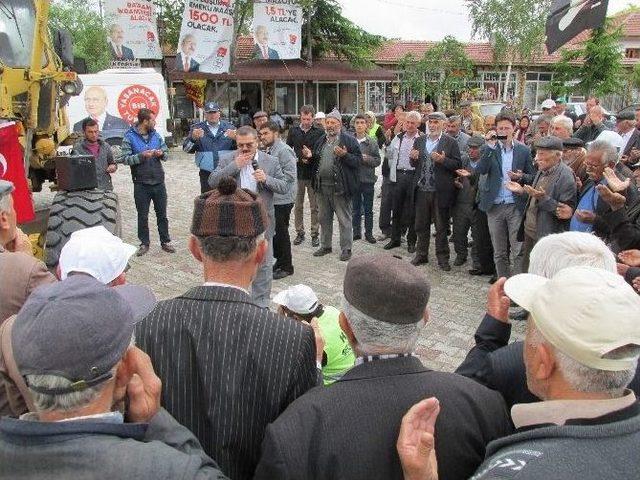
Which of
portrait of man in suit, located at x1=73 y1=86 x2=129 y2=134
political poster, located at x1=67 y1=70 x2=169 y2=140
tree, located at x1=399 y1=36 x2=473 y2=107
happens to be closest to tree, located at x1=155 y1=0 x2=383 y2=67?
tree, located at x1=399 y1=36 x2=473 y2=107

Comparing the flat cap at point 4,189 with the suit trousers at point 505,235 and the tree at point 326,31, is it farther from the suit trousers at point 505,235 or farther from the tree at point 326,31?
the tree at point 326,31

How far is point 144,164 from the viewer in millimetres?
7016

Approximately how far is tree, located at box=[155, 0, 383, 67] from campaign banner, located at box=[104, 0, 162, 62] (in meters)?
3.45

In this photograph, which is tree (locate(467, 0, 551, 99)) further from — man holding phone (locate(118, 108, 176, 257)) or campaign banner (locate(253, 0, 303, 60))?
man holding phone (locate(118, 108, 176, 257))

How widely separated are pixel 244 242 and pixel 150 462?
967 millimetres

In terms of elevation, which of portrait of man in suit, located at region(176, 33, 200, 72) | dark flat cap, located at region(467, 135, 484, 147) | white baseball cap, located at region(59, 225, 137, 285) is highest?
portrait of man in suit, located at region(176, 33, 200, 72)

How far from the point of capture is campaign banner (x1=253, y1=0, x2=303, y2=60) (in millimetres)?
18516

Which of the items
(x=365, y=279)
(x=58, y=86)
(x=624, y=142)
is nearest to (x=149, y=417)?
(x=365, y=279)

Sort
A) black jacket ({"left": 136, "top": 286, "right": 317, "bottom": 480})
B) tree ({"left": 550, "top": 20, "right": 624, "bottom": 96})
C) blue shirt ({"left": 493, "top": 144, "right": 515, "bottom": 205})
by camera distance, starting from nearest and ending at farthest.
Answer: black jacket ({"left": 136, "top": 286, "right": 317, "bottom": 480}) < blue shirt ({"left": 493, "top": 144, "right": 515, "bottom": 205}) < tree ({"left": 550, "top": 20, "right": 624, "bottom": 96})

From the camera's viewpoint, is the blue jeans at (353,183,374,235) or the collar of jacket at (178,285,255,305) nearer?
the collar of jacket at (178,285,255,305)

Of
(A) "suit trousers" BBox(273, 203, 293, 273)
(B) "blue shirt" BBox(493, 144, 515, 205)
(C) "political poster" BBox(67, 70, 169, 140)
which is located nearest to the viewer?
(B) "blue shirt" BBox(493, 144, 515, 205)

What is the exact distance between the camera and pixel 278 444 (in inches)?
57.2

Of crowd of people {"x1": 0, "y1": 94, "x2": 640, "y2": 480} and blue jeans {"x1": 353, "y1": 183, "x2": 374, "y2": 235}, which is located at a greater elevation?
crowd of people {"x1": 0, "y1": 94, "x2": 640, "y2": 480}

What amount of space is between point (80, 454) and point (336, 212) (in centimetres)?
614
